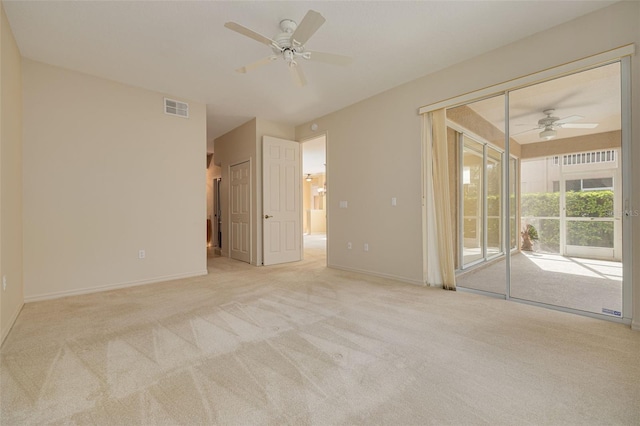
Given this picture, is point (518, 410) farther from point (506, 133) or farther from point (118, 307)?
point (118, 307)

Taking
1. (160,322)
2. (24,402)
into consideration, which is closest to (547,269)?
(160,322)

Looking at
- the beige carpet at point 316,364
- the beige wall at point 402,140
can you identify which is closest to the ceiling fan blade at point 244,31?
the beige wall at point 402,140

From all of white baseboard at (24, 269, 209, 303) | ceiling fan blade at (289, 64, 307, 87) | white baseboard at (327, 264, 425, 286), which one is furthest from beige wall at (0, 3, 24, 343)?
white baseboard at (327, 264, 425, 286)

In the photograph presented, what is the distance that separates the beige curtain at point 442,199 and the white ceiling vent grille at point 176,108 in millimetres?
3720

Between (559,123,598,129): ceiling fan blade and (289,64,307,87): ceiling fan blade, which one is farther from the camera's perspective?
(559,123,598,129): ceiling fan blade

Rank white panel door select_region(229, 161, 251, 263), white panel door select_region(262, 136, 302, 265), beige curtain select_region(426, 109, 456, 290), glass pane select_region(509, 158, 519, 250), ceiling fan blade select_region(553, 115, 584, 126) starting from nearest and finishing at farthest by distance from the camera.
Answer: ceiling fan blade select_region(553, 115, 584, 126) < glass pane select_region(509, 158, 519, 250) < beige curtain select_region(426, 109, 456, 290) < white panel door select_region(262, 136, 302, 265) < white panel door select_region(229, 161, 251, 263)

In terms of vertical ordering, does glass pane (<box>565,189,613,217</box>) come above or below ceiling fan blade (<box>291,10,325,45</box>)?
below

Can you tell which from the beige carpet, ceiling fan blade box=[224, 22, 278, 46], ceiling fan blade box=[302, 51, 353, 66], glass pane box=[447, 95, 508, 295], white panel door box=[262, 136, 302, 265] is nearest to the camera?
the beige carpet

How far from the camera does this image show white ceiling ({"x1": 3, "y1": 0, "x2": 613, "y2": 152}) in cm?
243

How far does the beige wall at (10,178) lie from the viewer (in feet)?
7.64

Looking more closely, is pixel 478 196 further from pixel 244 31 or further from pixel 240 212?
pixel 240 212

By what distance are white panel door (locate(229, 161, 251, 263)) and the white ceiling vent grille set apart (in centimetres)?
154

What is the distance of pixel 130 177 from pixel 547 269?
Result: 587 cm

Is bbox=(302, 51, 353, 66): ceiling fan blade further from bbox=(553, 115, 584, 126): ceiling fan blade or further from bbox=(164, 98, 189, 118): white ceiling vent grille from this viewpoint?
bbox=(553, 115, 584, 126): ceiling fan blade
